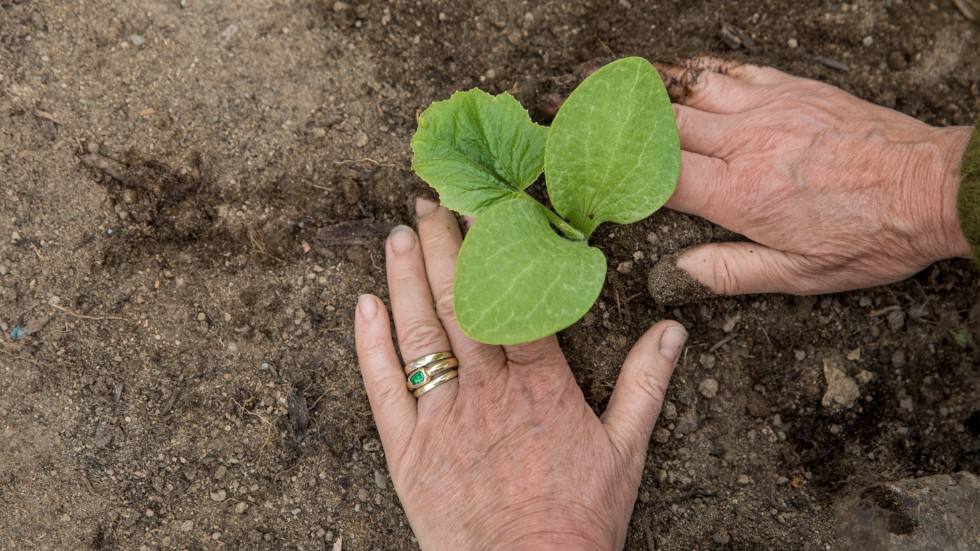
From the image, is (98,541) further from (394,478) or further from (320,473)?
(394,478)

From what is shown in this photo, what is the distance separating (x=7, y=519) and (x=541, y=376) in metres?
1.73

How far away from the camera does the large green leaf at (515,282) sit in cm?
166

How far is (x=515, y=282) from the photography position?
171cm

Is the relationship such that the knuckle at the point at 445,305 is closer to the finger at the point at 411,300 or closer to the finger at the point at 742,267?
the finger at the point at 411,300

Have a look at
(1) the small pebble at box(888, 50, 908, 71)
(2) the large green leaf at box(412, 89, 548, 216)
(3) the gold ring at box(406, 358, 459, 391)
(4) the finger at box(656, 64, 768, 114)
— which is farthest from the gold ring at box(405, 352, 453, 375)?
(1) the small pebble at box(888, 50, 908, 71)

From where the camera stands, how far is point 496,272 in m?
1.71

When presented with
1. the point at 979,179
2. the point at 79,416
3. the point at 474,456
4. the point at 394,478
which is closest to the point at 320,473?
the point at 394,478

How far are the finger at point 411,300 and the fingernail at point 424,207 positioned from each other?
0.07 meters

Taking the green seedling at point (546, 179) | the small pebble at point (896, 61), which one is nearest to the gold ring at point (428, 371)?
the green seedling at point (546, 179)

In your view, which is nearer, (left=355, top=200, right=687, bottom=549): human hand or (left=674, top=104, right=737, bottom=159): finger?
(left=355, top=200, right=687, bottom=549): human hand

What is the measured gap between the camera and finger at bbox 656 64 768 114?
2.31m

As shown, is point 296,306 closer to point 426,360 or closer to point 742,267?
point 426,360

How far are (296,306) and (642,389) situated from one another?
3.79 ft

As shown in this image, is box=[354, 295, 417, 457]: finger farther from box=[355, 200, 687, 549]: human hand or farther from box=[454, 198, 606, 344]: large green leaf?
box=[454, 198, 606, 344]: large green leaf
